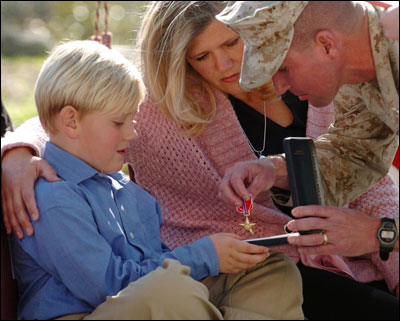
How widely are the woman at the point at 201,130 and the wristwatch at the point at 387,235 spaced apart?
1.55 feet

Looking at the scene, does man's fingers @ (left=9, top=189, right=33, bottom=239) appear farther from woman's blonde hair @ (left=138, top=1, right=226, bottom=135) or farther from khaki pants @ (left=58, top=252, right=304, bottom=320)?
woman's blonde hair @ (left=138, top=1, right=226, bottom=135)

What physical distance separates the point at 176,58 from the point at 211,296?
32.9 inches

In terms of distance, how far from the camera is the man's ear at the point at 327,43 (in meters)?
1.91

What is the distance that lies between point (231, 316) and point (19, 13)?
36.8ft

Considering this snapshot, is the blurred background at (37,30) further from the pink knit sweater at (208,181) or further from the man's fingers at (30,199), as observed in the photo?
the man's fingers at (30,199)

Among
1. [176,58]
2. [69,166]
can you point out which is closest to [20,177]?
[69,166]

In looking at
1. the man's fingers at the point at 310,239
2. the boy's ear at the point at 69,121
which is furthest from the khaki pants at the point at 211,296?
the boy's ear at the point at 69,121

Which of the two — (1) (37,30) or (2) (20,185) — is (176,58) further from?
(1) (37,30)

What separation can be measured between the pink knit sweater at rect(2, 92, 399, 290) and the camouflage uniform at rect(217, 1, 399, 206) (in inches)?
10.0

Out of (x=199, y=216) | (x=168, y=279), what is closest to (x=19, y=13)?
(x=199, y=216)

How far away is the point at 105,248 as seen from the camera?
195 cm

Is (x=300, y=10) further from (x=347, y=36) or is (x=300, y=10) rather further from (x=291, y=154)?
(x=291, y=154)

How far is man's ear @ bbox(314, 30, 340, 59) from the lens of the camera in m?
1.91

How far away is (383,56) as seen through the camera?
1942 mm
